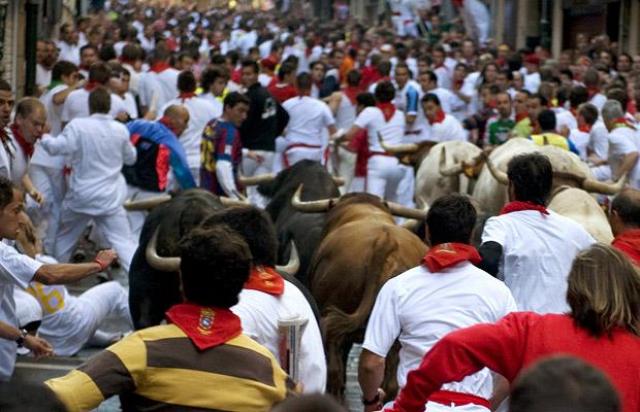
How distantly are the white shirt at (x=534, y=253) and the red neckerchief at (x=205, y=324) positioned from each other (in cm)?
284

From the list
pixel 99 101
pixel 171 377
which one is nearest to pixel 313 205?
pixel 99 101

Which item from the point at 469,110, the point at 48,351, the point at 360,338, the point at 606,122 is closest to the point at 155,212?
the point at 360,338

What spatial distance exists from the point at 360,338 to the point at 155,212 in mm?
2816


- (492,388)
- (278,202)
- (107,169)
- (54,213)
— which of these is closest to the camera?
(492,388)

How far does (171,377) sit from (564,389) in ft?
5.24

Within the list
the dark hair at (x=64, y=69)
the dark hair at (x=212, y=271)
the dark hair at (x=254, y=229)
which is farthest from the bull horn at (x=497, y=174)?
the dark hair at (x=212, y=271)

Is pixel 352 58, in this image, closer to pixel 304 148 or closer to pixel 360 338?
pixel 304 148

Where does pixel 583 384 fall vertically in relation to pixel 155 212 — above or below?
above

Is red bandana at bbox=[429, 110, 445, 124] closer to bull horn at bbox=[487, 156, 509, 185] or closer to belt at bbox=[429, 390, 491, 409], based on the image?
bull horn at bbox=[487, 156, 509, 185]

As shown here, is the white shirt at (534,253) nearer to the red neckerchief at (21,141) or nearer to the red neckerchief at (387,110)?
the red neckerchief at (21,141)

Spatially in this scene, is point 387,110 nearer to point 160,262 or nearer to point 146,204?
point 146,204

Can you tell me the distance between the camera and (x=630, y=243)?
291 inches

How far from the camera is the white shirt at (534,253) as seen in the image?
758cm

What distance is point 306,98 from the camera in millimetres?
18062
